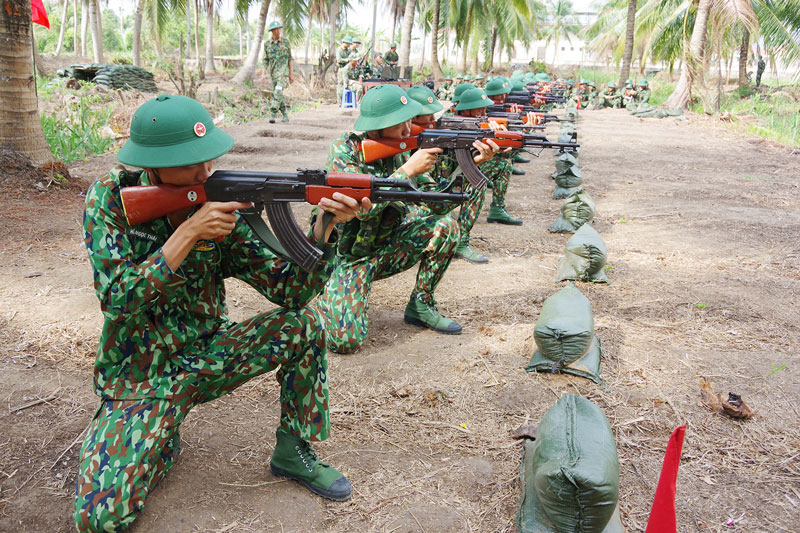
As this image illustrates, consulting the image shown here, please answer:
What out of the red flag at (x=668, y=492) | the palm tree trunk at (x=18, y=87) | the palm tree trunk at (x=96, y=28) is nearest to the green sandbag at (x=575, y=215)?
the red flag at (x=668, y=492)

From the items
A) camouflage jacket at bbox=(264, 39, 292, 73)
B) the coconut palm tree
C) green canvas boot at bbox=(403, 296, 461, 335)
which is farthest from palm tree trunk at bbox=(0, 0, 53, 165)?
the coconut palm tree

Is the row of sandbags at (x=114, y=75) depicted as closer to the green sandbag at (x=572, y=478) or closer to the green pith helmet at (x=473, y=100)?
the green pith helmet at (x=473, y=100)

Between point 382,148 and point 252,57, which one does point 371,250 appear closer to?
point 382,148

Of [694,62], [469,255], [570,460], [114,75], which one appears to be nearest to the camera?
[570,460]

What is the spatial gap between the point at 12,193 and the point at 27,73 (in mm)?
1256

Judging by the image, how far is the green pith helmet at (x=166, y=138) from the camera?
213 centimetres

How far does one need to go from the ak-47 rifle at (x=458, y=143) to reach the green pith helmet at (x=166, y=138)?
1.76 metres

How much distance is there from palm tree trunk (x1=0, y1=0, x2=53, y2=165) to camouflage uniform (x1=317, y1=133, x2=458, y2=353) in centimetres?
430

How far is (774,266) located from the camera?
5.47 metres

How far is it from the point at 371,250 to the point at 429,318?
1.98 feet

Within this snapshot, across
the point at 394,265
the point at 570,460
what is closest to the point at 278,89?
the point at 394,265

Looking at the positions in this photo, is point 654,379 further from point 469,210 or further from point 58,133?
point 58,133

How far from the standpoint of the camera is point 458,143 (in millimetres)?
4875

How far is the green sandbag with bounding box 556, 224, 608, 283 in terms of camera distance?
4.82 metres
